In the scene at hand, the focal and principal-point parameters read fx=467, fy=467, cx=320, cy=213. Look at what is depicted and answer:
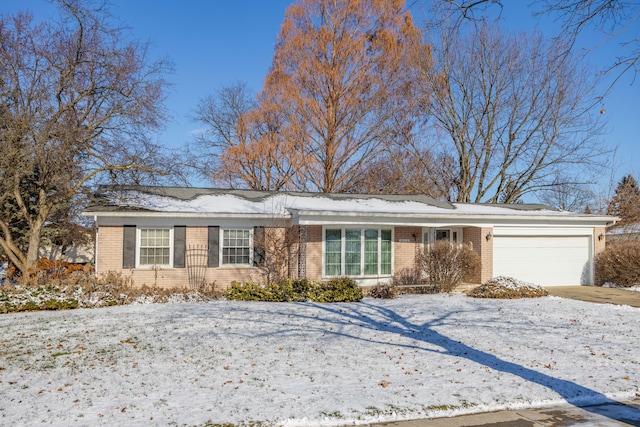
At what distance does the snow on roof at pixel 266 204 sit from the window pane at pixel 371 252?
87 centimetres

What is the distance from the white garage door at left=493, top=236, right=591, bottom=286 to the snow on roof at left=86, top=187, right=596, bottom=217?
3.75ft

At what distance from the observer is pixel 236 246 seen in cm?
1509

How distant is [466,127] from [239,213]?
701 inches

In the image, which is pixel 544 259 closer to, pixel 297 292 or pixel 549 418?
pixel 297 292

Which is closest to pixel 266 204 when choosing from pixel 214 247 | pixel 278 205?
pixel 278 205

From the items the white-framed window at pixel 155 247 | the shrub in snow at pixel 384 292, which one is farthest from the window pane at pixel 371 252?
the white-framed window at pixel 155 247

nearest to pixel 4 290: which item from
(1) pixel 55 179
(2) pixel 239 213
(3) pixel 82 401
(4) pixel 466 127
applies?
(1) pixel 55 179

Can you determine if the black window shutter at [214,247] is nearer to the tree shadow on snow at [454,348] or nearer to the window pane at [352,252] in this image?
the window pane at [352,252]

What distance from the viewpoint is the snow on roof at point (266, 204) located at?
48.0ft

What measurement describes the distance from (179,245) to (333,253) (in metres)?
4.99

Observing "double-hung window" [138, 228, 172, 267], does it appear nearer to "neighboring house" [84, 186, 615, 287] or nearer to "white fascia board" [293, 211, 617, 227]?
"neighboring house" [84, 186, 615, 287]

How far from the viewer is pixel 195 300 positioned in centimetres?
1198

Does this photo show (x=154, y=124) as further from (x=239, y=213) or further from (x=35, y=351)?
(x=35, y=351)

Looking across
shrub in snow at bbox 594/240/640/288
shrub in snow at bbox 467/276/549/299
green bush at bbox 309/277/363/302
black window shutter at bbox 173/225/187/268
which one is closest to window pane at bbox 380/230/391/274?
shrub in snow at bbox 467/276/549/299
